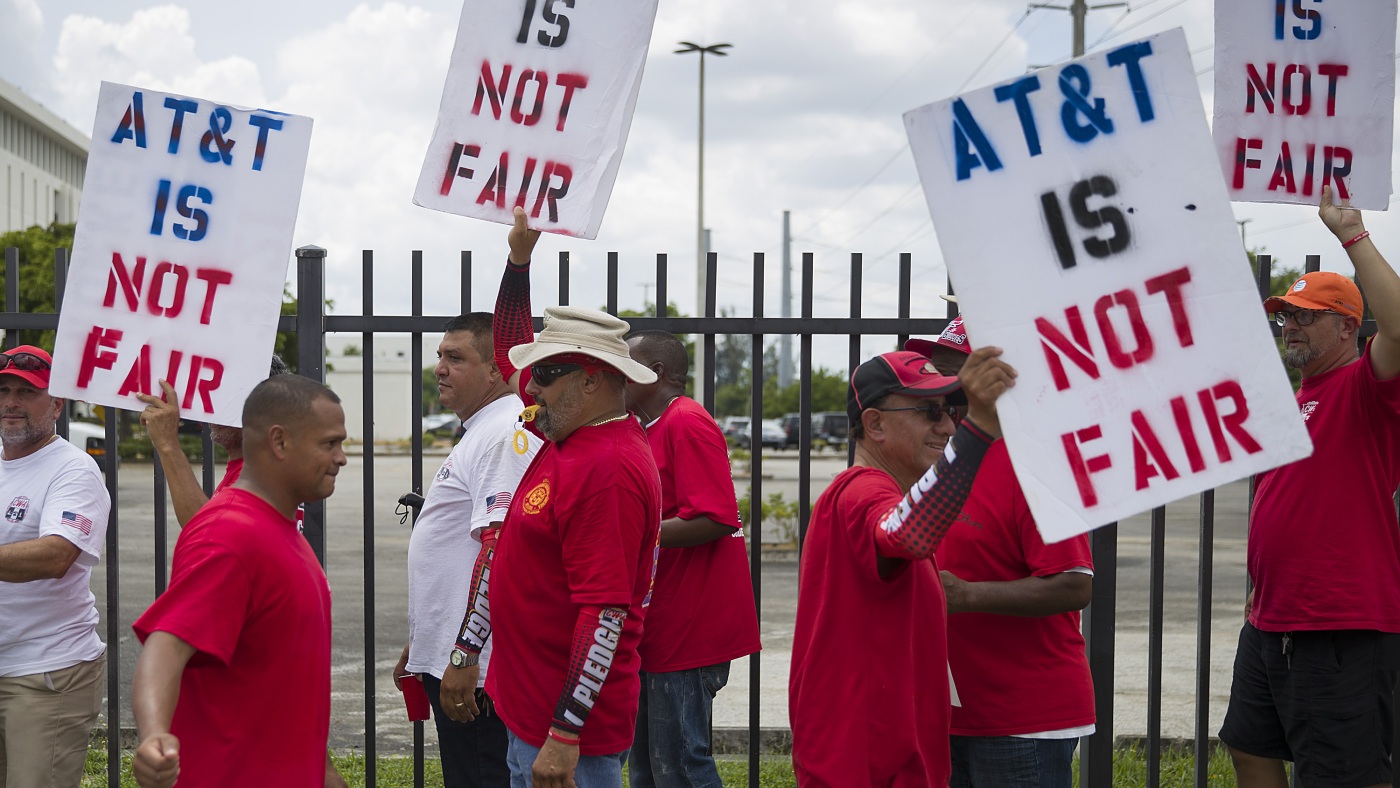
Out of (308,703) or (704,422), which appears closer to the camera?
(308,703)

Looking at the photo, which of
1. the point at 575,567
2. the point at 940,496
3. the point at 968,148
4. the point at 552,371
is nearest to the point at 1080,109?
the point at 968,148

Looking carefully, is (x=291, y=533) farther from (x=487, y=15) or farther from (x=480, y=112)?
(x=487, y=15)

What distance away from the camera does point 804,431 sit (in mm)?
4613

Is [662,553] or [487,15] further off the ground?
[487,15]

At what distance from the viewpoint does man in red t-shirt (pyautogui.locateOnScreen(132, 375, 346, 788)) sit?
8.26 ft

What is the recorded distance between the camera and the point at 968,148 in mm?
2746

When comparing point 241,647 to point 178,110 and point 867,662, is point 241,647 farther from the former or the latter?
point 178,110

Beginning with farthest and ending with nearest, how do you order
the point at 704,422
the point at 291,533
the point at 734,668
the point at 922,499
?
the point at 734,668 → the point at 704,422 → the point at 291,533 → the point at 922,499

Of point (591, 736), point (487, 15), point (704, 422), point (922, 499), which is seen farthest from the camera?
point (704, 422)

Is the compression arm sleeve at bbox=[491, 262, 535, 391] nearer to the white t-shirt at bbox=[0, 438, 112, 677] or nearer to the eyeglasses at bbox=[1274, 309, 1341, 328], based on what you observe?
the white t-shirt at bbox=[0, 438, 112, 677]

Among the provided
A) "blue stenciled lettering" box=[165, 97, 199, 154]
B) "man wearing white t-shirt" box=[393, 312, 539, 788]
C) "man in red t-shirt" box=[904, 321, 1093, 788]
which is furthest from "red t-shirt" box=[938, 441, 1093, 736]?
"blue stenciled lettering" box=[165, 97, 199, 154]

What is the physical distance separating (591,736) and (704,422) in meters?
1.37

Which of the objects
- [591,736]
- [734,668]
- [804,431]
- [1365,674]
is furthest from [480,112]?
Result: [734,668]

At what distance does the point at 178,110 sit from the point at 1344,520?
3.86m
